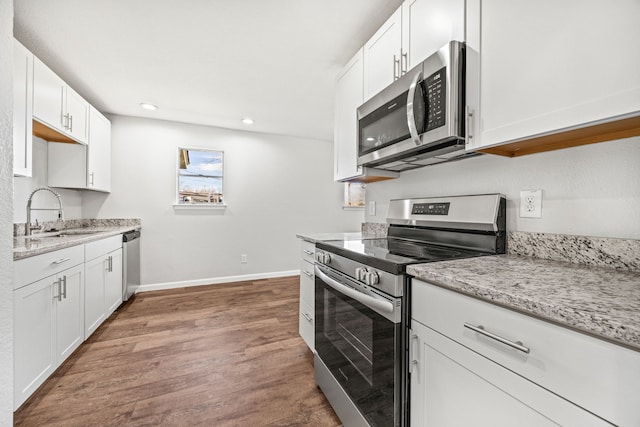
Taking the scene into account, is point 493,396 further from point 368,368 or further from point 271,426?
point 271,426

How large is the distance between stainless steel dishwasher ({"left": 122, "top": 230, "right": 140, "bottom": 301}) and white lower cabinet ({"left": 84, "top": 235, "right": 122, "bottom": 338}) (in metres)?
0.08

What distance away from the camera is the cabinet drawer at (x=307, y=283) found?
73.4 inches

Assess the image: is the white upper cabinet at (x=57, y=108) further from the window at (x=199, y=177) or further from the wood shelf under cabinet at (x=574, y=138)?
the wood shelf under cabinet at (x=574, y=138)

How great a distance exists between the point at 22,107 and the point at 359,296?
2545mm

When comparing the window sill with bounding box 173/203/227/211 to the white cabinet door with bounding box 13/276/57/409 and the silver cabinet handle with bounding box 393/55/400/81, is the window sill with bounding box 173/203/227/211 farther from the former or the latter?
the silver cabinet handle with bounding box 393/55/400/81

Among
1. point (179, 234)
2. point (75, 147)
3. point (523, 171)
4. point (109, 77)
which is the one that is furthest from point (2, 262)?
point (179, 234)

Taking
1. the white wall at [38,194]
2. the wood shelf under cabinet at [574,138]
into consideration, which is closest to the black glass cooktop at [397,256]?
the wood shelf under cabinet at [574,138]

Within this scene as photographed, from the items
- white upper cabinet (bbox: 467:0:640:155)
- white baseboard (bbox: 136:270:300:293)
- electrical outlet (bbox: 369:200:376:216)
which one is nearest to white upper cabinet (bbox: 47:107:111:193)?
white baseboard (bbox: 136:270:300:293)

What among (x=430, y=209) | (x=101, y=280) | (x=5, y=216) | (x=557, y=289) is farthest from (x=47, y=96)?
(x=557, y=289)

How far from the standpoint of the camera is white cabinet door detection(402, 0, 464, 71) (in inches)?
45.4

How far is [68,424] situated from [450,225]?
229cm

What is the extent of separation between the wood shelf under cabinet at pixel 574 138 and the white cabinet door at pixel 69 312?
269 centimetres

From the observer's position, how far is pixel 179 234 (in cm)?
378

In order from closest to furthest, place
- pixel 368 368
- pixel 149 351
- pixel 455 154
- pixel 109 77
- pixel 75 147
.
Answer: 1. pixel 368 368
2. pixel 455 154
3. pixel 149 351
4. pixel 109 77
5. pixel 75 147
